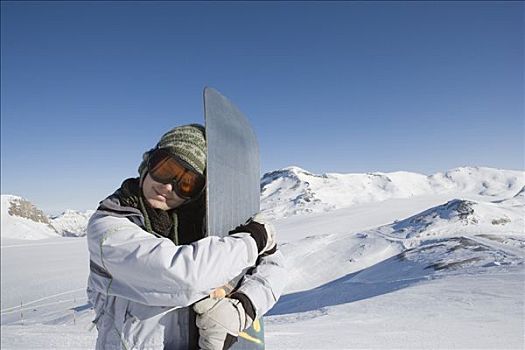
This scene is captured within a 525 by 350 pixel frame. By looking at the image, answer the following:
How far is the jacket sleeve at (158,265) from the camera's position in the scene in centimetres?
140

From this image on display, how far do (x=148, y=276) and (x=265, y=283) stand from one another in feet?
2.31

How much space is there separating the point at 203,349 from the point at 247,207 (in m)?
1.14

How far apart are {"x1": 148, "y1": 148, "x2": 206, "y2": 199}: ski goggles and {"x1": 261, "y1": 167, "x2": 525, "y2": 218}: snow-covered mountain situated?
74503mm

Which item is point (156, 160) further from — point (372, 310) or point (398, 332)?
point (372, 310)

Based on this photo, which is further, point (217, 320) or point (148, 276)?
point (217, 320)

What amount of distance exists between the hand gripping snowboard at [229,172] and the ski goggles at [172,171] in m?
0.11

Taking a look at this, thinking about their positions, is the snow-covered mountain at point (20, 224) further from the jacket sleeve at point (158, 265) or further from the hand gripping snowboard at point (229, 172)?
the jacket sleeve at point (158, 265)

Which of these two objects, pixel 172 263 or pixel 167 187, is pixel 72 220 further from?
pixel 172 263

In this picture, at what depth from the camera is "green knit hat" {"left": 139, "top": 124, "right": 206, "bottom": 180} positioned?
186 centimetres

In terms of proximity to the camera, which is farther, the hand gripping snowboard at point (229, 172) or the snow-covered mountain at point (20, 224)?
the snow-covered mountain at point (20, 224)

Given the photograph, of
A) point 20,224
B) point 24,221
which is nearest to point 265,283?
point 20,224

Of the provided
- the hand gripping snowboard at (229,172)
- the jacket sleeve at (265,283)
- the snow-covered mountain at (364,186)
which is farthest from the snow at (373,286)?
the snow-covered mountain at (364,186)

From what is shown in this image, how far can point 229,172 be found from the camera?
2332 mm

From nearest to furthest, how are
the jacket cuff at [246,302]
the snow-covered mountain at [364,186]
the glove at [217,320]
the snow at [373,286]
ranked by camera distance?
the glove at [217,320] → the jacket cuff at [246,302] → the snow at [373,286] → the snow-covered mountain at [364,186]
